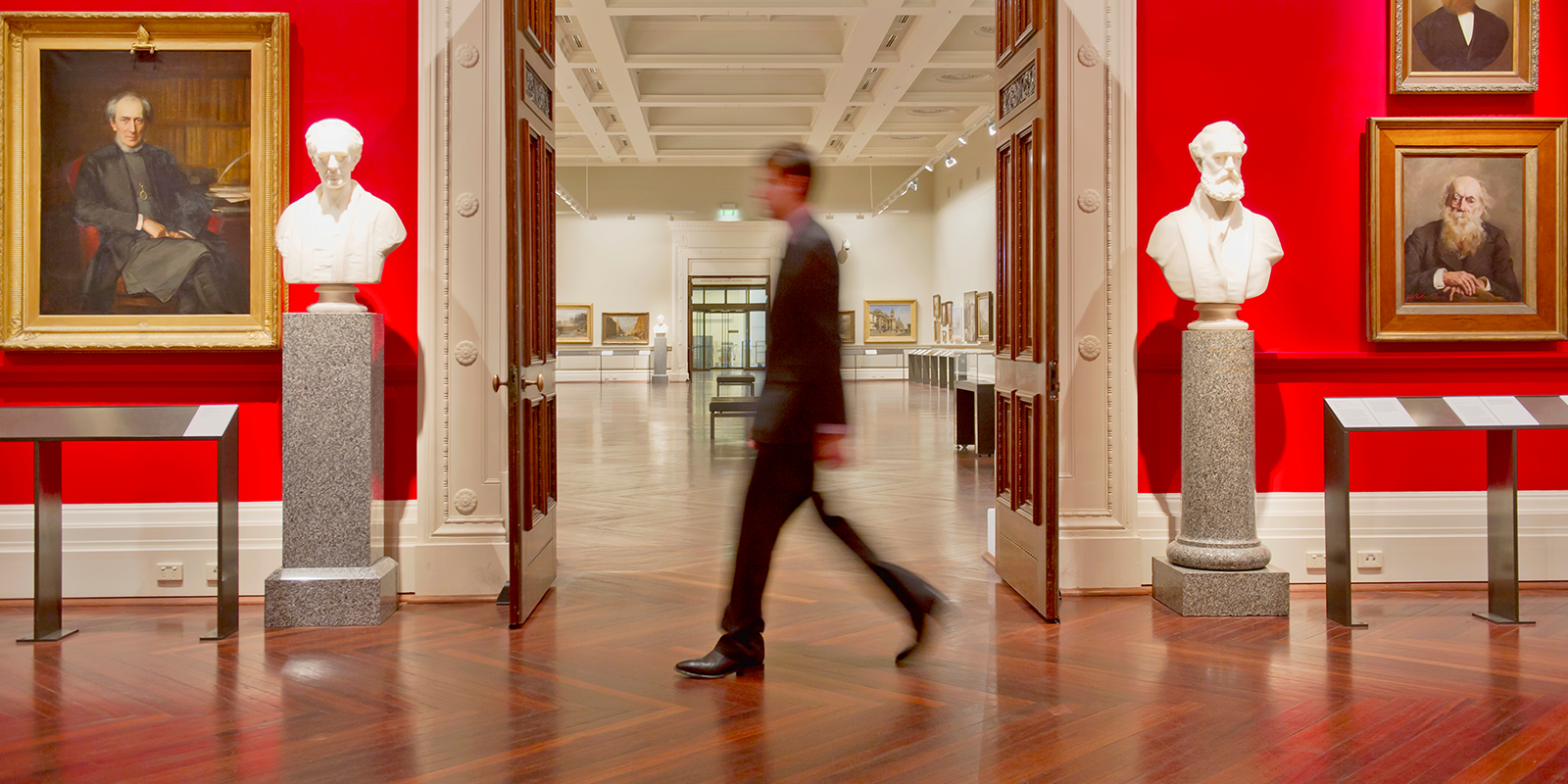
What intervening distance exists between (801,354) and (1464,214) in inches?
137

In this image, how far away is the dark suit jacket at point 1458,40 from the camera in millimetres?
4680

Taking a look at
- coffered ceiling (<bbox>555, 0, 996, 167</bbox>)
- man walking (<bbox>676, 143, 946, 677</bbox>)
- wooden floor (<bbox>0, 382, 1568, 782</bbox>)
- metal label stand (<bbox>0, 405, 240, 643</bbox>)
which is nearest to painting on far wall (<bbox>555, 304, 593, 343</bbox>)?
coffered ceiling (<bbox>555, 0, 996, 167</bbox>)

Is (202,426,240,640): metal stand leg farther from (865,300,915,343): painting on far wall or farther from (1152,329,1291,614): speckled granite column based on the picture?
(865,300,915,343): painting on far wall

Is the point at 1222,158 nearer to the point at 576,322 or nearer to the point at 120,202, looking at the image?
the point at 120,202

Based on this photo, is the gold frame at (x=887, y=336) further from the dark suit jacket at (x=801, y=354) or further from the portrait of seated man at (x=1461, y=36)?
the dark suit jacket at (x=801, y=354)

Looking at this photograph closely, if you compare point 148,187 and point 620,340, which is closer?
point 148,187

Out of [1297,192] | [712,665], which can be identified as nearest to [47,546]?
[712,665]

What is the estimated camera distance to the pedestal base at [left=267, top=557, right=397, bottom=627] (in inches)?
160

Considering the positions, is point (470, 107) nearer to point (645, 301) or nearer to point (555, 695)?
point (555, 695)

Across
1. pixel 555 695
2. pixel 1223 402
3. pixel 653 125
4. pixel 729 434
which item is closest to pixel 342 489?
pixel 555 695

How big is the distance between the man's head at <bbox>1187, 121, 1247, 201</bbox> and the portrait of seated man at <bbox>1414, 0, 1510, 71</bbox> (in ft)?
4.26

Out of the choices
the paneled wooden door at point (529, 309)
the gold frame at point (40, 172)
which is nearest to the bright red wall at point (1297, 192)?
the paneled wooden door at point (529, 309)

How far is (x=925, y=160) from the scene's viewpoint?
2438 cm

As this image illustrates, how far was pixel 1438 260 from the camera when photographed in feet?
15.5
